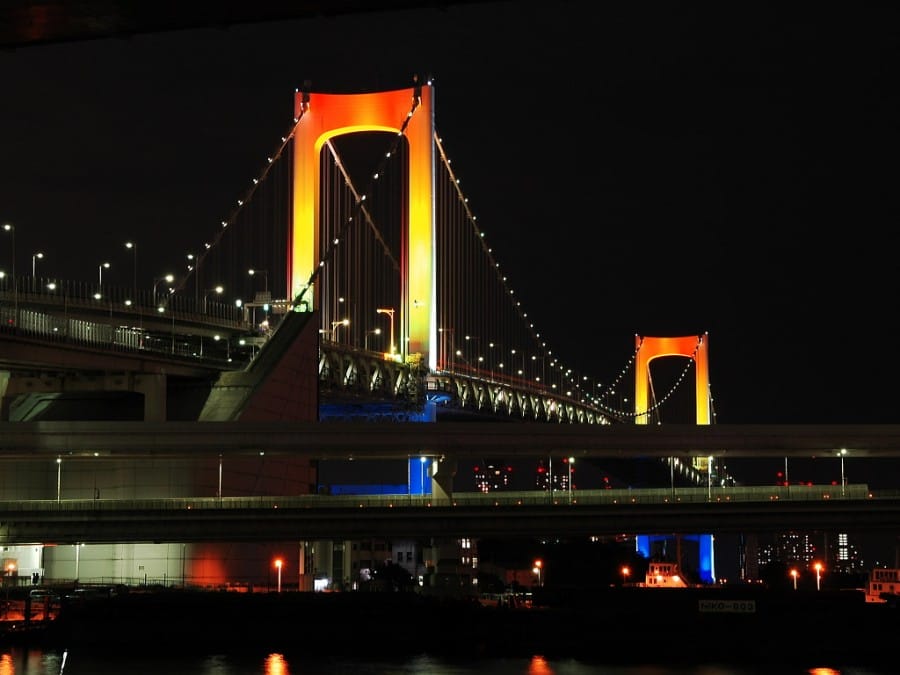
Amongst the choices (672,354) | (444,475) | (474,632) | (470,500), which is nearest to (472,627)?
(474,632)

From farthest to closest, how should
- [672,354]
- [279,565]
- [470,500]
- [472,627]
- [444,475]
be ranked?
[672,354] → [279,565] → [444,475] → [470,500] → [472,627]

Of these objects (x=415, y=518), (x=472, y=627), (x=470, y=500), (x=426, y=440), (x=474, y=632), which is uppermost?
(x=426, y=440)

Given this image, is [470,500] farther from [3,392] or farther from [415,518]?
[3,392]

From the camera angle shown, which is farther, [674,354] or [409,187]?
[674,354]

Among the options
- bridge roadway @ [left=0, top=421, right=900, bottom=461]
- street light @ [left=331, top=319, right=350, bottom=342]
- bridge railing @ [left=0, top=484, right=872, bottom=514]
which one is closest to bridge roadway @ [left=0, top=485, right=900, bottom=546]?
bridge railing @ [left=0, top=484, right=872, bottom=514]

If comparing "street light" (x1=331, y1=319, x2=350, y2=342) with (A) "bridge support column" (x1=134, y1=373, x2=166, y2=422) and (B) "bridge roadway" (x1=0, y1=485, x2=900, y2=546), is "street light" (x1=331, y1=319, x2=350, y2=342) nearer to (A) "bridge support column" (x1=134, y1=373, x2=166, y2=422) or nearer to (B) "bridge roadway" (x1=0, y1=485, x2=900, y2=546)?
(A) "bridge support column" (x1=134, y1=373, x2=166, y2=422)

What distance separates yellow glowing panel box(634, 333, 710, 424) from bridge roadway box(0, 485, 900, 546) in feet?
305

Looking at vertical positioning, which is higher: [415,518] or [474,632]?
[415,518]

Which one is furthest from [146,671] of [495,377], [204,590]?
[495,377]

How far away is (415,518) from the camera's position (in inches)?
1875

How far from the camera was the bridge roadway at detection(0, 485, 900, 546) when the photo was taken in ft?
154

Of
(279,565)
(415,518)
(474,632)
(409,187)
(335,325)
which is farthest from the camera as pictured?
(409,187)

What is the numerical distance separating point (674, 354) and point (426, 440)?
328ft

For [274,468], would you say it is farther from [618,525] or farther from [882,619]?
[882,619]
